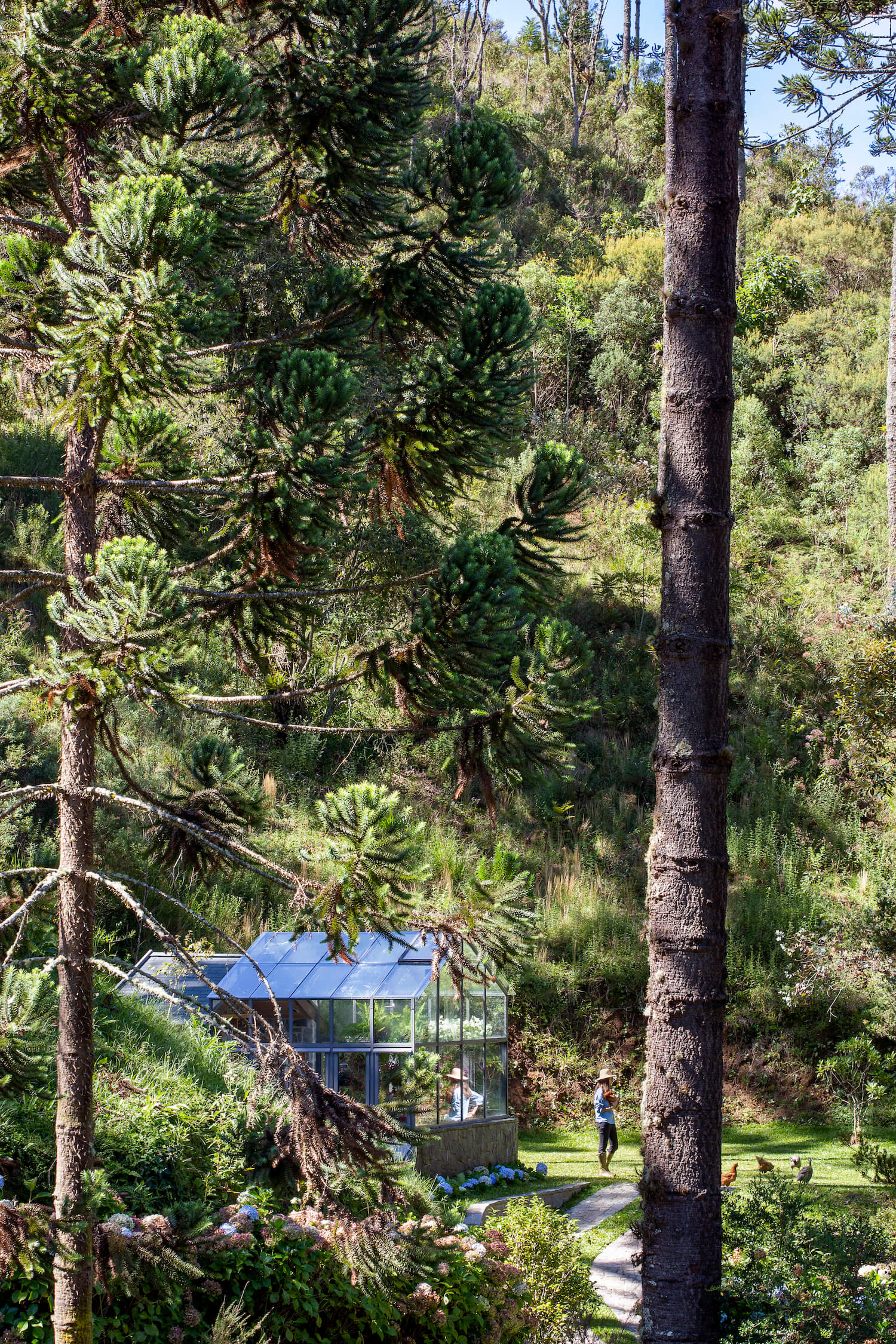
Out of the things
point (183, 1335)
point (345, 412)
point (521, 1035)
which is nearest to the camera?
point (345, 412)

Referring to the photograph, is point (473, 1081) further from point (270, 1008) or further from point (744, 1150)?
point (744, 1150)

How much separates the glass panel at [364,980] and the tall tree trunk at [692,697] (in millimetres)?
7205

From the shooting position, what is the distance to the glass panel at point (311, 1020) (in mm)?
11203

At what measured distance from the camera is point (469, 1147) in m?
11.5

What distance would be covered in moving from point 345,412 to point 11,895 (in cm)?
314

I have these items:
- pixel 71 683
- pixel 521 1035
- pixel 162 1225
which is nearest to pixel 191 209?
pixel 71 683

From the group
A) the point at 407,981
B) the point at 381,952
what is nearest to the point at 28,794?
the point at 407,981

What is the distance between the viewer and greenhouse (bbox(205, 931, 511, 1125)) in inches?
436

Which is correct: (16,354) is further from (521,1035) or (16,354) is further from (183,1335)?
(521,1035)

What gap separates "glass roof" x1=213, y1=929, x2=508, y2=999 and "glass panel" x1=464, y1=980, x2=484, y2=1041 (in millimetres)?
633

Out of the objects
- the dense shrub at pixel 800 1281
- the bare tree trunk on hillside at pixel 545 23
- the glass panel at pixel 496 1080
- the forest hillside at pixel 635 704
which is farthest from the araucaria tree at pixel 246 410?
the bare tree trunk on hillside at pixel 545 23

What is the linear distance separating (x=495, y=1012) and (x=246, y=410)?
8645mm

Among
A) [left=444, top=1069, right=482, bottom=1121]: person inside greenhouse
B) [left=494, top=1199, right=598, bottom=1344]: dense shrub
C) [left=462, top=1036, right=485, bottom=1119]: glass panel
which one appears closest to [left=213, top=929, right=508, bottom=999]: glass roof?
[left=462, top=1036, right=485, bottom=1119]: glass panel

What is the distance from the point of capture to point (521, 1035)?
15.1 m
